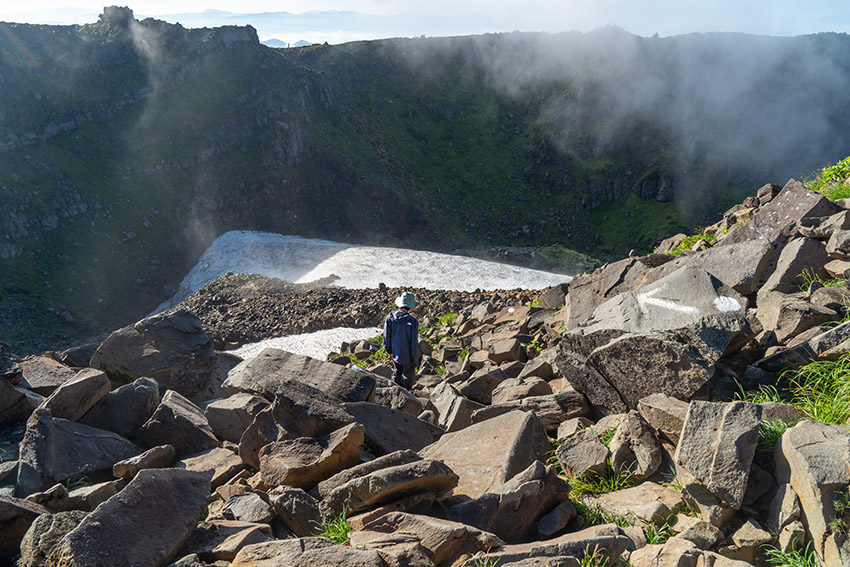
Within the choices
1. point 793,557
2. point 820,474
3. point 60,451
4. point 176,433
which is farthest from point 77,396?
point 820,474

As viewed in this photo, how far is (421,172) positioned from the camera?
73.5 metres

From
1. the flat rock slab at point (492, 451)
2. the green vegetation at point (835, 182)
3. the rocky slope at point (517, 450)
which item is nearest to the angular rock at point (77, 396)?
the rocky slope at point (517, 450)

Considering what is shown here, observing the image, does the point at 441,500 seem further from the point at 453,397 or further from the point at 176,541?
the point at 453,397

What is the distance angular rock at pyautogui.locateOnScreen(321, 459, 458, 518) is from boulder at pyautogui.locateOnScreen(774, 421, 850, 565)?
2.47 m

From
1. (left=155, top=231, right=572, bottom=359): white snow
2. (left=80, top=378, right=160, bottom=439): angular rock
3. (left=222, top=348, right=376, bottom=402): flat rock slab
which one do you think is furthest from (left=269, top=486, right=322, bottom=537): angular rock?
(left=155, top=231, right=572, bottom=359): white snow

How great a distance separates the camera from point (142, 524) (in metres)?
4.46

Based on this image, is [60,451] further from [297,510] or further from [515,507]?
[515,507]

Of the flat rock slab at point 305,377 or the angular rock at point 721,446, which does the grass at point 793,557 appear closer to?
the angular rock at point 721,446

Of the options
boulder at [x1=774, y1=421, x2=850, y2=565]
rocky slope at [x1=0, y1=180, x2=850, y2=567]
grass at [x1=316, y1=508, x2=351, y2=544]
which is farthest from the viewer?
grass at [x1=316, y1=508, x2=351, y2=544]

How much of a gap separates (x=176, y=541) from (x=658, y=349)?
4.61 meters

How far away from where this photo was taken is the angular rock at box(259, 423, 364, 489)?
5492mm

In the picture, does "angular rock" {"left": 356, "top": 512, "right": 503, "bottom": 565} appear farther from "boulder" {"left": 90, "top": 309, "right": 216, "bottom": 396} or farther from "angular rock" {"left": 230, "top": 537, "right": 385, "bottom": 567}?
"boulder" {"left": 90, "top": 309, "right": 216, "bottom": 396}

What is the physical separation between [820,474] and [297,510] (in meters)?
3.82

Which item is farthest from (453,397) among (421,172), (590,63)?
(590,63)
